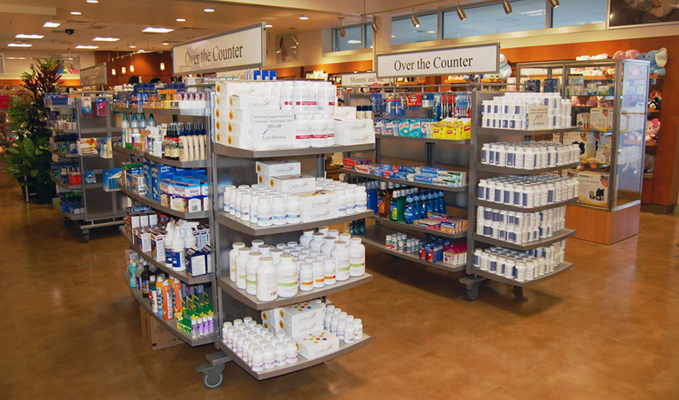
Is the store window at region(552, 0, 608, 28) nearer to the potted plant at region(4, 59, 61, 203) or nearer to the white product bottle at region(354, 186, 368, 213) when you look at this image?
the white product bottle at region(354, 186, 368, 213)


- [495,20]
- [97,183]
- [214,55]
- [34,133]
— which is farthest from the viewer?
[495,20]

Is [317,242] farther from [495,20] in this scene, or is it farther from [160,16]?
[160,16]

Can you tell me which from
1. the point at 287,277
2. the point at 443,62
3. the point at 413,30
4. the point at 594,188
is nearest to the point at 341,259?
the point at 287,277

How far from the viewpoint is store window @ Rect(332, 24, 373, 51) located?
14.4 m

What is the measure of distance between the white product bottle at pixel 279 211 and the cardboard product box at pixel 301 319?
0.65m

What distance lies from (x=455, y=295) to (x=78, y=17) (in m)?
11.1

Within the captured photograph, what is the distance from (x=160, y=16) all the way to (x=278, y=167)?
10.2m

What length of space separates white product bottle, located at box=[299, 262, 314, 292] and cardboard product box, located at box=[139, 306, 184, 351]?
155 cm

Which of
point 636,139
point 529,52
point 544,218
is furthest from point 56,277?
point 529,52

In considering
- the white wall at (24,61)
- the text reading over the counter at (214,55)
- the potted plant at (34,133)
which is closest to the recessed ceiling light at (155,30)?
the potted plant at (34,133)

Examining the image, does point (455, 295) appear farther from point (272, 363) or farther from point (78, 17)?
point (78, 17)

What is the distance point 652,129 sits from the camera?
330 inches

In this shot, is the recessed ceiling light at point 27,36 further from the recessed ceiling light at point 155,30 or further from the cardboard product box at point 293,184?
the cardboard product box at point 293,184

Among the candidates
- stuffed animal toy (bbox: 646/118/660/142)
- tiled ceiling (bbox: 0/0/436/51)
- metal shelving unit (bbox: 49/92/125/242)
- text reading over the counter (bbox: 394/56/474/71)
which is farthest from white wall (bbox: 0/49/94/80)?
stuffed animal toy (bbox: 646/118/660/142)
